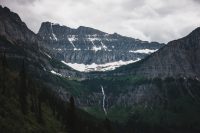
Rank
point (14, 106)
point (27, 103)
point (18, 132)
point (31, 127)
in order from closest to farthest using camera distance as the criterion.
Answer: point (18, 132)
point (31, 127)
point (14, 106)
point (27, 103)

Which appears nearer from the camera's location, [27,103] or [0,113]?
[0,113]

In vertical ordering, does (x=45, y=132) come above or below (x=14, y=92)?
below

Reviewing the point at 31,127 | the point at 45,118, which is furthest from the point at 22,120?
the point at 45,118

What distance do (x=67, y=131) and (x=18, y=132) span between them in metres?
47.9

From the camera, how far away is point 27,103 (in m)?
195

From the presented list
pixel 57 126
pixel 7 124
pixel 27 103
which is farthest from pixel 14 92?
pixel 7 124

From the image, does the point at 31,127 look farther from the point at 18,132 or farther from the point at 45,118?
the point at 45,118

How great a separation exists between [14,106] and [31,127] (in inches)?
650

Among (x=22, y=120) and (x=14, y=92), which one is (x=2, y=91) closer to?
(x=14, y=92)

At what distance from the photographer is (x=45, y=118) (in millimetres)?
197750

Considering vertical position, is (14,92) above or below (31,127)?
above

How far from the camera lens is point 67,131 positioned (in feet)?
656

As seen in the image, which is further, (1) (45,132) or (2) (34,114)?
(2) (34,114)

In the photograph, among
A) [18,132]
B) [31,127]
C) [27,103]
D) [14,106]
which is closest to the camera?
[18,132]
